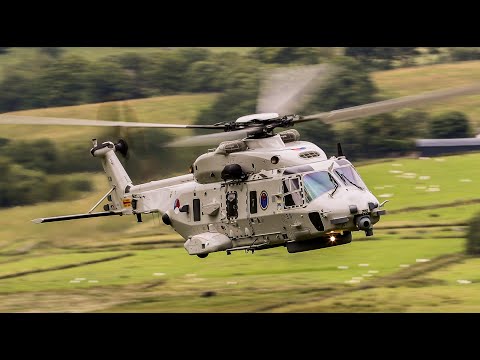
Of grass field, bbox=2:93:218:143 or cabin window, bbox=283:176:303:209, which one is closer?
cabin window, bbox=283:176:303:209

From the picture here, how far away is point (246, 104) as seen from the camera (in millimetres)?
47875

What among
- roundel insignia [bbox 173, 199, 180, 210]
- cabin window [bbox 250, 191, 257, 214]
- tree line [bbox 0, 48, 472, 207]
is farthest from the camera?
tree line [bbox 0, 48, 472, 207]

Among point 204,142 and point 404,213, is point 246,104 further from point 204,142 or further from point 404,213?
point 204,142

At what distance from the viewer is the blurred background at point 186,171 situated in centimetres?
3766

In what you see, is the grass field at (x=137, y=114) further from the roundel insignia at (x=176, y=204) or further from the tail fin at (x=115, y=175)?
the roundel insignia at (x=176, y=204)

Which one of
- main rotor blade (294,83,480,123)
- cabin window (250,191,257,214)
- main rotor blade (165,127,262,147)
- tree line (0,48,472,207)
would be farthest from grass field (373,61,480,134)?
cabin window (250,191,257,214)

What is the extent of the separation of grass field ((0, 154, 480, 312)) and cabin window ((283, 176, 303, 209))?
297 inches

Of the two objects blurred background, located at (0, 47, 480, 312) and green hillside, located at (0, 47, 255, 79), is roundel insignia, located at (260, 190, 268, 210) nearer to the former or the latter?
blurred background, located at (0, 47, 480, 312)

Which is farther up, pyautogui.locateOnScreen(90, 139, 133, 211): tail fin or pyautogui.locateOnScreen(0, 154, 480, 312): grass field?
pyautogui.locateOnScreen(90, 139, 133, 211): tail fin

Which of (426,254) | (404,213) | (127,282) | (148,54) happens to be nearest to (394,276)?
(426,254)

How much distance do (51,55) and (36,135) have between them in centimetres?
767

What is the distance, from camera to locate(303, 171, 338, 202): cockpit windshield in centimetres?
2803

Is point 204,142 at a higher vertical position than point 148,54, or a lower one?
lower

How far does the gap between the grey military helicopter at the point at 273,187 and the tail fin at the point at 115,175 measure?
209 centimetres
